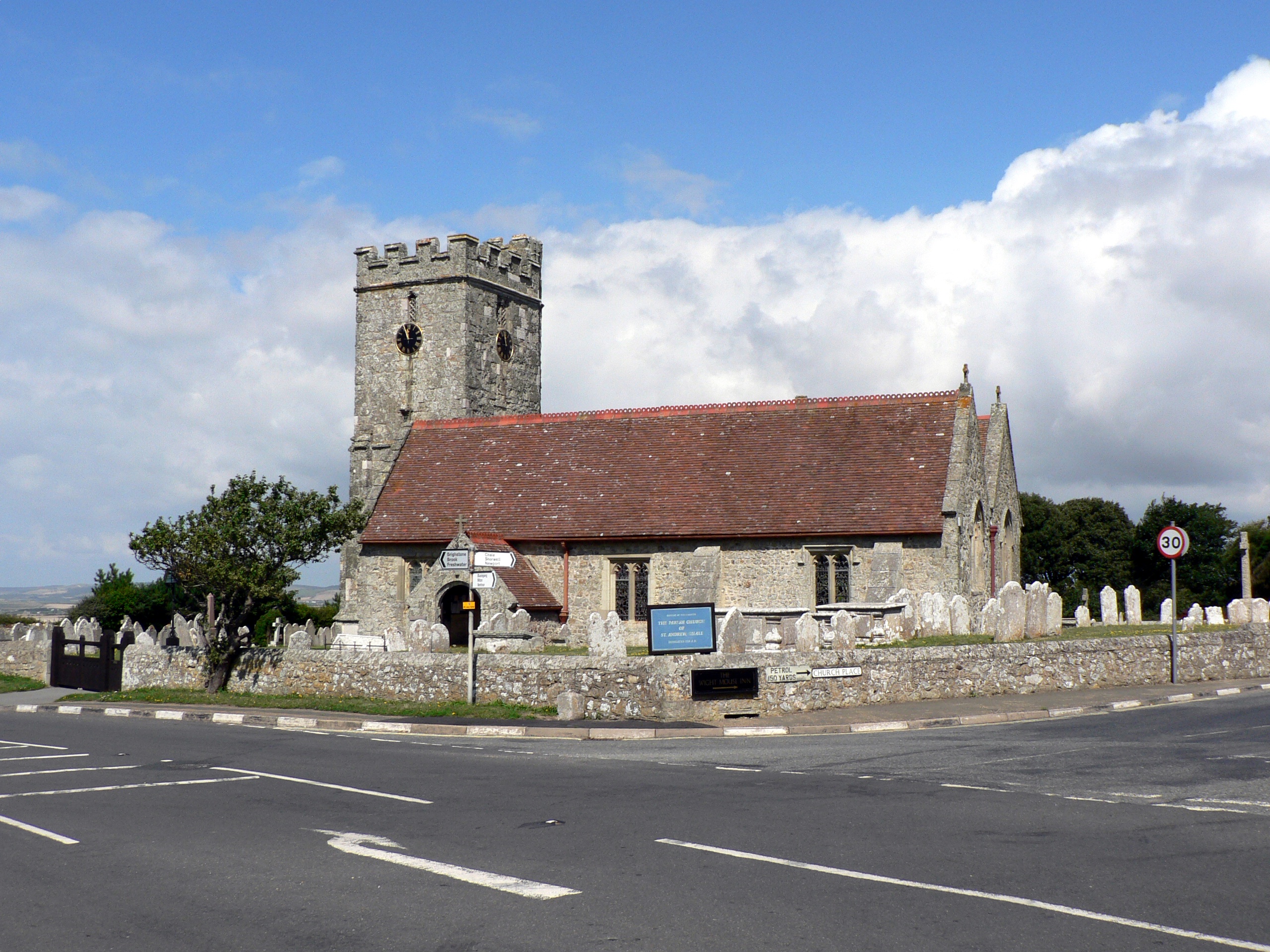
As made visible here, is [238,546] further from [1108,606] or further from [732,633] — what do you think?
[1108,606]

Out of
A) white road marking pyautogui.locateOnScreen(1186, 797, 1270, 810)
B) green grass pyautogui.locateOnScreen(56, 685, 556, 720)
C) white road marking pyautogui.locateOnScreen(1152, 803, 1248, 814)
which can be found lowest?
green grass pyautogui.locateOnScreen(56, 685, 556, 720)

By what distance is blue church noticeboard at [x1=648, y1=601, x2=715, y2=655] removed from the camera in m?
19.4

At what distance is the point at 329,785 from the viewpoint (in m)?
11.8

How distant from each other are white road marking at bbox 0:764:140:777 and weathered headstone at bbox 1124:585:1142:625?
2754 cm

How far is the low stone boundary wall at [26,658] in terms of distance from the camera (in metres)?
30.6

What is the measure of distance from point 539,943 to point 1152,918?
355 centimetres

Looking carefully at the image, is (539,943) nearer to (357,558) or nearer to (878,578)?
(878,578)


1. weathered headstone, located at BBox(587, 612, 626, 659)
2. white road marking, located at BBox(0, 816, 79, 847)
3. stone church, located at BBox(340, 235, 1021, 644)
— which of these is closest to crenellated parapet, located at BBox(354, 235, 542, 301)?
stone church, located at BBox(340, 235, 1021, 644)

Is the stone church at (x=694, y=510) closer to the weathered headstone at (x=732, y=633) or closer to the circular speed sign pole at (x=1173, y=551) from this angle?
the weathered headstone at (x=732, y=633)

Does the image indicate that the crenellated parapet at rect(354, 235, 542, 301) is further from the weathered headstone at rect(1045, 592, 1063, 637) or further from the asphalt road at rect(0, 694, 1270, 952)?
the asphalt road at rect(0, 694, 1270, 952)

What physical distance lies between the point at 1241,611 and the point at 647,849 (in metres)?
27.2

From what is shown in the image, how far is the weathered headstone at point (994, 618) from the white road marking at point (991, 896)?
50.7ft

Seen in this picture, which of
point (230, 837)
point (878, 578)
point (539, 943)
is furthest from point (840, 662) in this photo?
point (539, 943)

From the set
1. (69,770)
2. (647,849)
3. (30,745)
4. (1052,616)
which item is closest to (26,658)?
(30,745)
